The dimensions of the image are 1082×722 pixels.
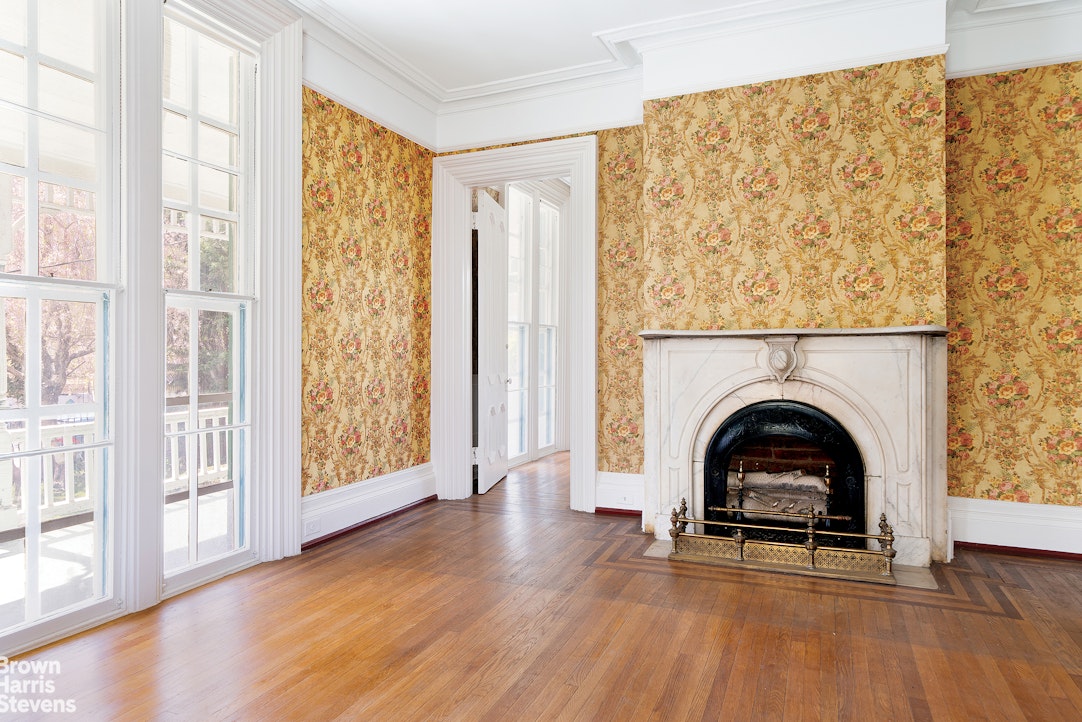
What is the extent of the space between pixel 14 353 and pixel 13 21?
1.29 m

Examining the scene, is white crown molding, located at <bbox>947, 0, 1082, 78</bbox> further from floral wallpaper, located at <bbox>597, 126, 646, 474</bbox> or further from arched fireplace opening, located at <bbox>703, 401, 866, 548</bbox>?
arched fireplace opening, located at <bbox>703, 401, 866, 548</bbox>

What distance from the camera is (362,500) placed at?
14.2 feet

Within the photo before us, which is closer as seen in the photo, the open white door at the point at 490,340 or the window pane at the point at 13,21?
the window pane at the point at 13,21

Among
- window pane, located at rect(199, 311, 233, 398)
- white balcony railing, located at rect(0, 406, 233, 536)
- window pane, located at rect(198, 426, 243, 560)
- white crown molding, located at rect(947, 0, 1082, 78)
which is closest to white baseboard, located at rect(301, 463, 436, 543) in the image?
window pane, located at rect(198, 426, 243, 560)

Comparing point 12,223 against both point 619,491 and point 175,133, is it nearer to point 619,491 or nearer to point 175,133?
point 175,133

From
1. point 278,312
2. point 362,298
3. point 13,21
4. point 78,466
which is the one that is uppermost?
point 13,21

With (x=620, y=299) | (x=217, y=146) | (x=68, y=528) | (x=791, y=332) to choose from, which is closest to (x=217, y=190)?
(x=217, y=146)

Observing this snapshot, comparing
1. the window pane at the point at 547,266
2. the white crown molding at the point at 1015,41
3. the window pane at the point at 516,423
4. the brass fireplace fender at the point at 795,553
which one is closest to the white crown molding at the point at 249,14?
the brass fireplace fender at the point at 795,553

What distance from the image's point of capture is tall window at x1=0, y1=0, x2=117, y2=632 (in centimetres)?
248

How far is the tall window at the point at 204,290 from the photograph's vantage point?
311 centimetres

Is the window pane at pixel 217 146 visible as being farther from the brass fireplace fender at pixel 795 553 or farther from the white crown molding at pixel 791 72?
the brass fireplace fender at pixel 795 553

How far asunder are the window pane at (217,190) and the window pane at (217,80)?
0.96ft

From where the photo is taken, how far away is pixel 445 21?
3883mm

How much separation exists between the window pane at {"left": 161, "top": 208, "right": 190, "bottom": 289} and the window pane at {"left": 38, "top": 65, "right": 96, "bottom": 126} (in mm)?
490
